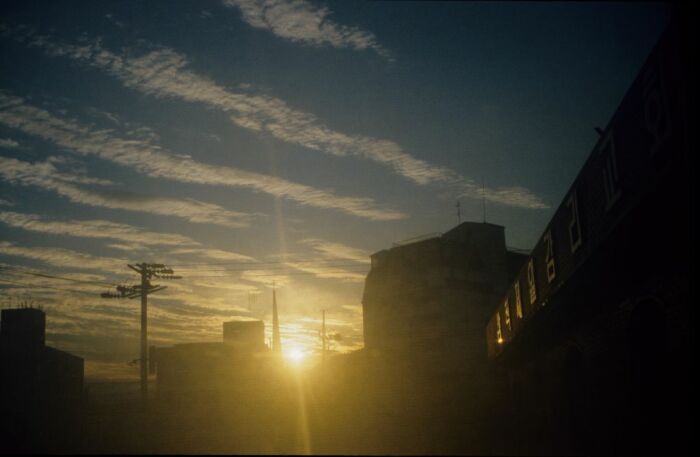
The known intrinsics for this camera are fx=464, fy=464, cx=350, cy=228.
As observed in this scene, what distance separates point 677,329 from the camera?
702 centimetres

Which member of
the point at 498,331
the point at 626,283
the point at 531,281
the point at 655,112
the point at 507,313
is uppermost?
the point at 655,112

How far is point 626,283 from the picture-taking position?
28.4ft

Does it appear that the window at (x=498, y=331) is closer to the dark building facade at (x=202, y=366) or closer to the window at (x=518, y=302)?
the window at (x=518, y=302)

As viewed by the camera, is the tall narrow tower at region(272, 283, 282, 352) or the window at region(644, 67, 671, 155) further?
the tall narrow tower at region(272, 283, 282, 352)

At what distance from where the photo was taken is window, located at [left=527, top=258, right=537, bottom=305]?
11.6 m

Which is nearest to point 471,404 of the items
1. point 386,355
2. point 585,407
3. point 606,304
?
point 585,407

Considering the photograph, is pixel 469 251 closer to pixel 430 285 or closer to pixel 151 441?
pixel 430 285

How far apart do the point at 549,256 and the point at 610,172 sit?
3827mm

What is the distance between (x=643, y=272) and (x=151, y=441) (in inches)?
407

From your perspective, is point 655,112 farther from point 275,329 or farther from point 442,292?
point 275,329

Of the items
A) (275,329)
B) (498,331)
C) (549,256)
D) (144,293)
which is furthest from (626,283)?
(275,329)

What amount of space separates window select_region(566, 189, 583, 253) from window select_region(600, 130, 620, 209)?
4.25ft

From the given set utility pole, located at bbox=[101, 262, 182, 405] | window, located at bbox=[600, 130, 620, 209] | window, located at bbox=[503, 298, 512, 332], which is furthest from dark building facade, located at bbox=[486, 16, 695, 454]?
utility pole, located at bbox=[101, 262, 182, 405]

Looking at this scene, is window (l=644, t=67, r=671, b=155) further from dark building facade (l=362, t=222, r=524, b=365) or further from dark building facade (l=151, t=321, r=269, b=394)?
dark building facade (l=151, t=321, r=269, b=394)
